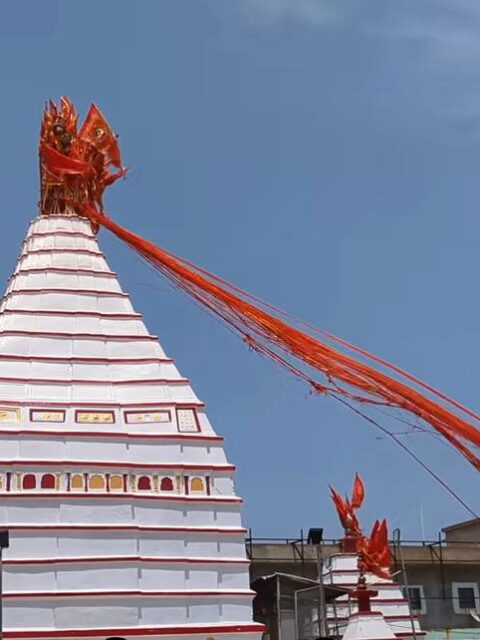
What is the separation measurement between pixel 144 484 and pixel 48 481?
198 cm

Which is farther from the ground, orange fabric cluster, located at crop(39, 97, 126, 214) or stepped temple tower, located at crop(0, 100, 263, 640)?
orange fabric cluster, located at crop(39, 97, 126, 214)

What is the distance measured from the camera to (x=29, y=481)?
2186cm

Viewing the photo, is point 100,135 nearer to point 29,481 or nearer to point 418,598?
point 29,481

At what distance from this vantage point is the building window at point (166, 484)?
74.1 ft

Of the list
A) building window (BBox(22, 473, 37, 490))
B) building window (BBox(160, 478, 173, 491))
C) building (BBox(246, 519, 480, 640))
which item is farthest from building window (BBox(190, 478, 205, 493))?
building (BBox(246, 519, 480, 640))

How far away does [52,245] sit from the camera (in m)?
26.3

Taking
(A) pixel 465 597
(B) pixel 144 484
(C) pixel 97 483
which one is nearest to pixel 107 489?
(C) pixel 97 483

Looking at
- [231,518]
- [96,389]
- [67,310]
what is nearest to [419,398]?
[231,518]

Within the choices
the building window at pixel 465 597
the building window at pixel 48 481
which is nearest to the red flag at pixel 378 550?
the building window at pixel 465 597

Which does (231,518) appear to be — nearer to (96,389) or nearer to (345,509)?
(96,389)

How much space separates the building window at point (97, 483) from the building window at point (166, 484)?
1.25 meters

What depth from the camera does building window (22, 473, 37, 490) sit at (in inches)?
858

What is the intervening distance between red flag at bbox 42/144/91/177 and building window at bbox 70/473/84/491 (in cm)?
871

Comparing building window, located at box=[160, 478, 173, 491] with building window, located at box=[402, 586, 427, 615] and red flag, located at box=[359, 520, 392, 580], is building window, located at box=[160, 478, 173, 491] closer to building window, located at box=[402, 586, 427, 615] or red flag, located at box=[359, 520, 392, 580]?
red flag, located at box=[359, 520, 392, 580]
